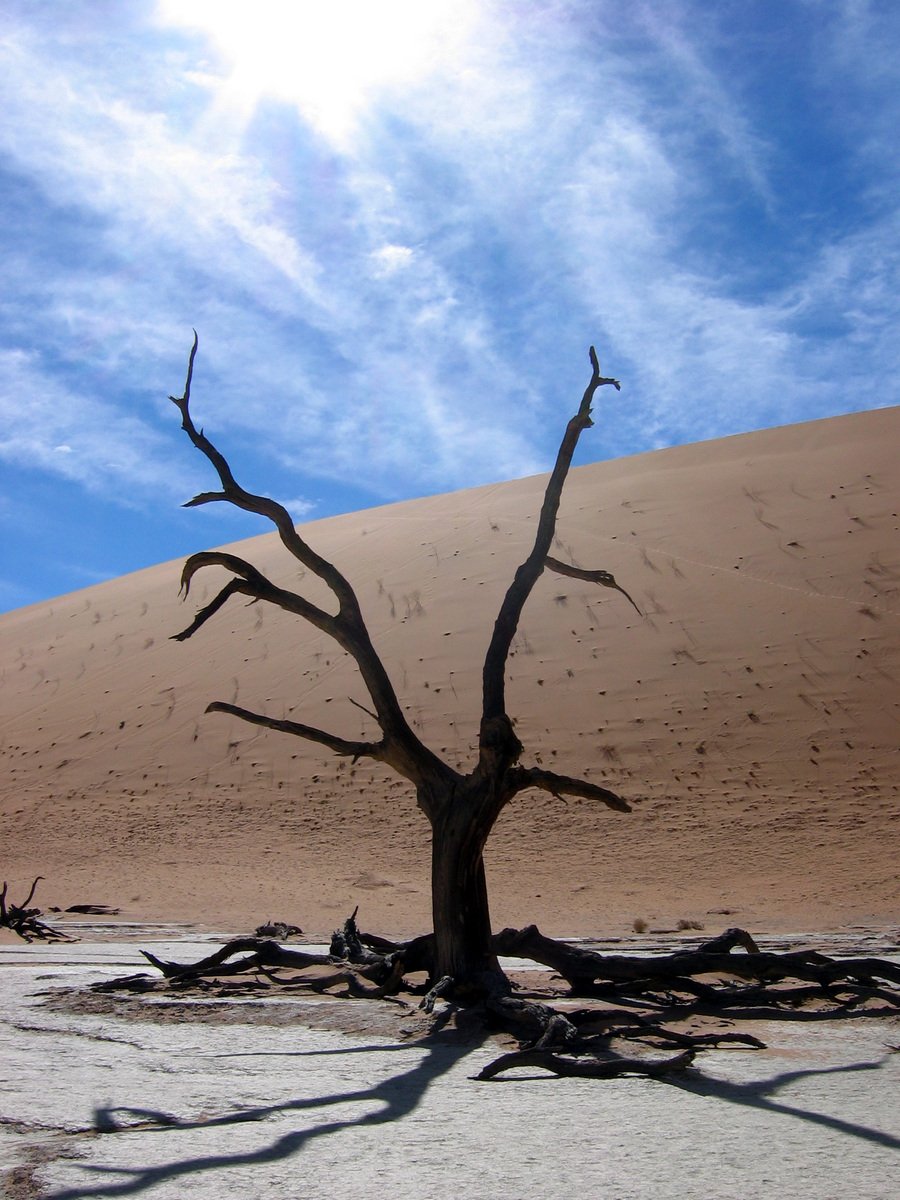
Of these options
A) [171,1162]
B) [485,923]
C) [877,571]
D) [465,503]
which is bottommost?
[171,1162]

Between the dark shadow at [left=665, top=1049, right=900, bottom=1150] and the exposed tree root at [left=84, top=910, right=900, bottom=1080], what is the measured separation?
0.26m

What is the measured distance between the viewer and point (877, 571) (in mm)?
24141

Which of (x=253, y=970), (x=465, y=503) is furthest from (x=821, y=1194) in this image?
(x=465, y=503)

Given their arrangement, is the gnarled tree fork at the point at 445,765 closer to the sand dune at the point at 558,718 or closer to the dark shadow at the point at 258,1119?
the dark shadow at the point at 258,1119

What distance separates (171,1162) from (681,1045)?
2.42 m

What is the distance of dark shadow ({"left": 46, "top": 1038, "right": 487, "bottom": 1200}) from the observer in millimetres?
2812

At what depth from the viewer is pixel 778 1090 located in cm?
388

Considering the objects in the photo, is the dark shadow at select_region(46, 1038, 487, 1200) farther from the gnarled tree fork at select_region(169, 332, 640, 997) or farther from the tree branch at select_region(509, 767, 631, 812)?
the tree branch at select_region(509, 767, 631, 812)

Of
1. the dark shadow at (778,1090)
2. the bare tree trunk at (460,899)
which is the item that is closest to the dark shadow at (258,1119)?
Answer: the dark shadow at (778,1090)

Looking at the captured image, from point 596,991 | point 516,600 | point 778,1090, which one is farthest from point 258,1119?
point 516,600

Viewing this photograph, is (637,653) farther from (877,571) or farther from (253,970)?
(253,970)

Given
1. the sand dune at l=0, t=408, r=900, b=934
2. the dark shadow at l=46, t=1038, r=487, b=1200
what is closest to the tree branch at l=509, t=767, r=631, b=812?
the dark shadow at l=46, t=1038, r=487, b=1200

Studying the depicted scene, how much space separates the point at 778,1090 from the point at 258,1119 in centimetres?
176

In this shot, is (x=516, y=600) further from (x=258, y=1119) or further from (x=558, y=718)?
(x=558, y=718)
